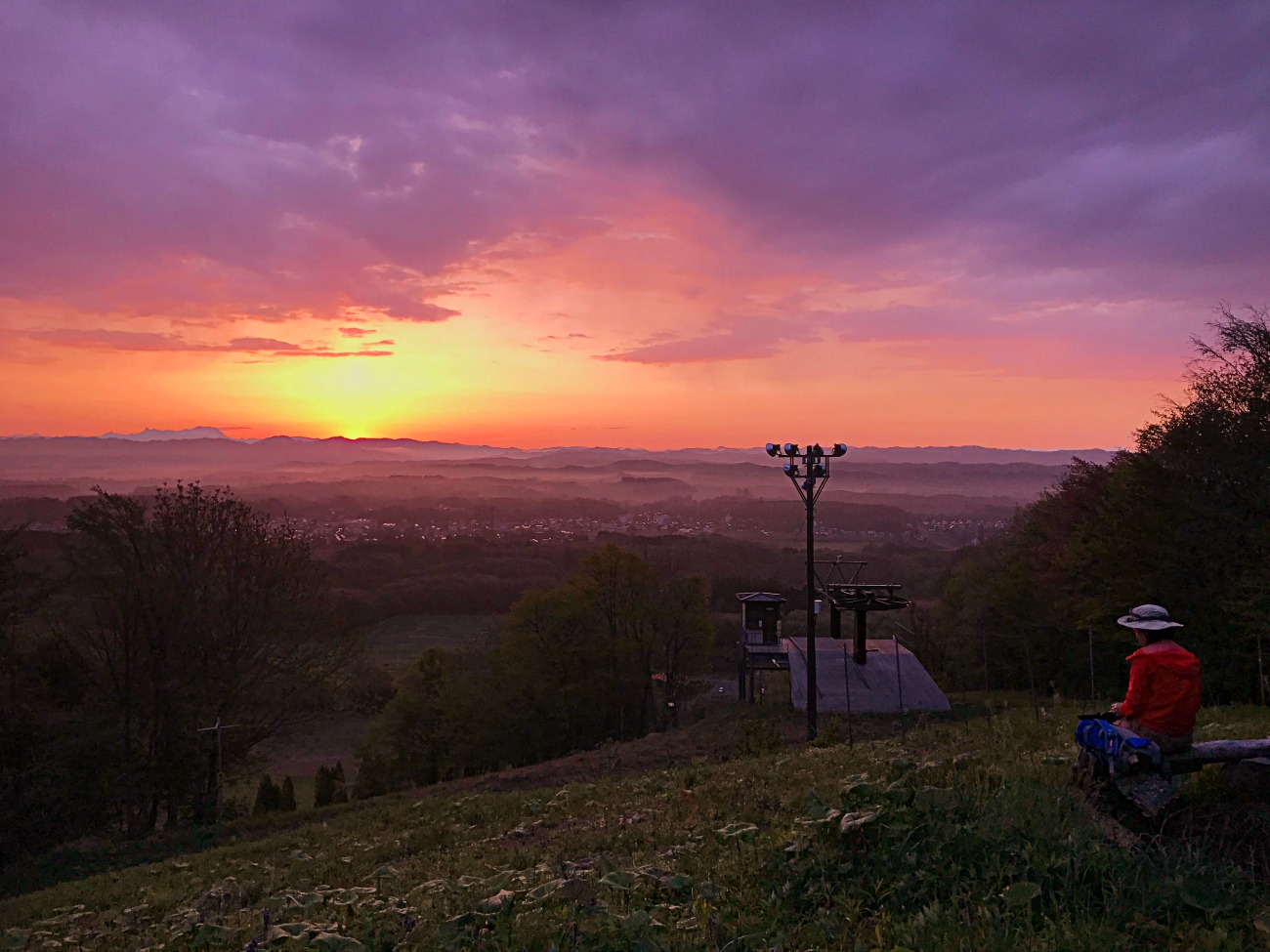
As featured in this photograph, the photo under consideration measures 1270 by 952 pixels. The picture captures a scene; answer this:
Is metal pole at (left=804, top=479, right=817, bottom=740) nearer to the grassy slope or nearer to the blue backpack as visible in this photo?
the grassy slope

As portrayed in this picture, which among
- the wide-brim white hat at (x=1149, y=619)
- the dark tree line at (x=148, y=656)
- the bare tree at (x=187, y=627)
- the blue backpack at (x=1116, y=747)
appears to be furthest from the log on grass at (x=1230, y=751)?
the bare tree at (x=187, y=627)

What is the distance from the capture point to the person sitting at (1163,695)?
6.50 m

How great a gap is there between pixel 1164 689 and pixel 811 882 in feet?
12.0

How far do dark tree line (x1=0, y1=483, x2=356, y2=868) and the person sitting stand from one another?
1209 inches

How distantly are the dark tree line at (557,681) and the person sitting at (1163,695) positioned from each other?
41033 mm

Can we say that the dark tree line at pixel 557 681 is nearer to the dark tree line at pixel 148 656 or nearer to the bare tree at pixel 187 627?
the dark tree line at pixel 148 656


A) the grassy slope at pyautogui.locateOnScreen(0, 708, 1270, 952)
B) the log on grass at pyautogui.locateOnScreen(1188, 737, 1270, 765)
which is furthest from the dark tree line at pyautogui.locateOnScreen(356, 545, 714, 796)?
the log on grass at pyautogui.locateOnScreen(1188, 737, 1270, 765)

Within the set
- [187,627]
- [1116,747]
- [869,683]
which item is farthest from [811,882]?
[869,683]

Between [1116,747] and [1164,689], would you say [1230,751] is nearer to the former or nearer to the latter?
[1164,689]

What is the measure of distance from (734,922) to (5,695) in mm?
29238

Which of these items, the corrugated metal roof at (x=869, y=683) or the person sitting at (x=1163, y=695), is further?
the corrugated metal roof at (x=869, y=683)

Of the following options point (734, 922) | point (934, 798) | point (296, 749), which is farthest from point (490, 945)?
point (296, 749)

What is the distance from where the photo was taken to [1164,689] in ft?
21.8

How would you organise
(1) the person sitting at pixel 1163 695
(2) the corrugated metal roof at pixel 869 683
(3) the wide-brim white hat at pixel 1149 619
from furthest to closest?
(2) the corrugated metal roof at pixel 869 683, (3) the wide-brim white hat at pixel 1149 619, (1) the person sitting at pixel 1163 695
